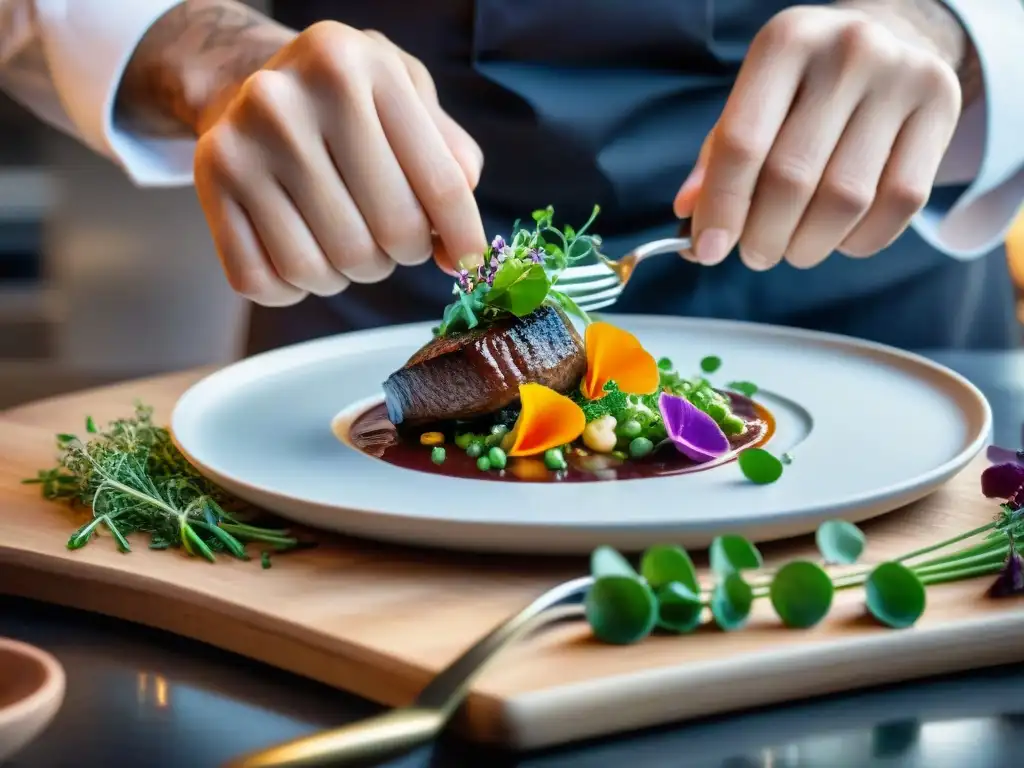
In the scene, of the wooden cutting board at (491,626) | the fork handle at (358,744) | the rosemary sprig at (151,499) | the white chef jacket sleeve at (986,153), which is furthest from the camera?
the white chef jacket sleeve at (986,153)

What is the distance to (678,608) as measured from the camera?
1053 mm

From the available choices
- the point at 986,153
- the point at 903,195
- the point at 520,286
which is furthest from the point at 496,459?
the point at 986,153

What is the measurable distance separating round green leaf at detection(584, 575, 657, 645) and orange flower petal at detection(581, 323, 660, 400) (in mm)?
631

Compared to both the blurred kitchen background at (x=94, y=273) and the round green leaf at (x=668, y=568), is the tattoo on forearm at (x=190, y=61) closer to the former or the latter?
the round green leaf at (x=668, y=568)

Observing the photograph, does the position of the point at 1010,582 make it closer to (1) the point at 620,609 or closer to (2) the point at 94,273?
(1) the point at 620,609

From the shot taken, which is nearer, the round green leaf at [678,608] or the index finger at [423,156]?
the round green leaf at [678,608]

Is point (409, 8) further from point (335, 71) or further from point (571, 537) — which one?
point (571, 537)

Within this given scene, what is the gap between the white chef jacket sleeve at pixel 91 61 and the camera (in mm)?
2111

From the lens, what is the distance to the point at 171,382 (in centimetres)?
218

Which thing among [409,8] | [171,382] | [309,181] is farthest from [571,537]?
[409,8]

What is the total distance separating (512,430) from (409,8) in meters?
1.25

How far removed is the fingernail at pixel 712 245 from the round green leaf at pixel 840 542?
0.70 metres

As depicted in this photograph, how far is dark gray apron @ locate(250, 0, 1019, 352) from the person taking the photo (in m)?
2.40

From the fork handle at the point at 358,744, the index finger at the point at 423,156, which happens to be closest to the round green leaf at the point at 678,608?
the fork handle at the point at 358,744
